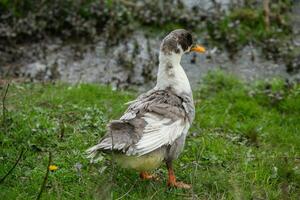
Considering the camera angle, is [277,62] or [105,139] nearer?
[105,139]

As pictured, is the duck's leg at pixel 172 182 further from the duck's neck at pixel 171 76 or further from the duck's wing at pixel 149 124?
the duck's neck at pixel 171 76

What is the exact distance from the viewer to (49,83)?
884 centimetres

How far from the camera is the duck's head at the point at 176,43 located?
611 centimetres

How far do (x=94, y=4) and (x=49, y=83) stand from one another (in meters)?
2.75

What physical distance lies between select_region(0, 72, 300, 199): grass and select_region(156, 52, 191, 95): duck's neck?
82cm

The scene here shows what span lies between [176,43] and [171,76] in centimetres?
38

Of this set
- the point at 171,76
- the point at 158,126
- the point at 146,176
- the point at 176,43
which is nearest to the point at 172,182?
the point at 146,176

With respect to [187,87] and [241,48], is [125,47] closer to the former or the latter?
[241,48]

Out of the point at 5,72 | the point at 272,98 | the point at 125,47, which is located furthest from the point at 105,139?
the point at 125,47

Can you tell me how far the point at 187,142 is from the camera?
22.2 ft

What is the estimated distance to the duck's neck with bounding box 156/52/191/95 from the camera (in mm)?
5988

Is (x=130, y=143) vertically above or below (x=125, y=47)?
above

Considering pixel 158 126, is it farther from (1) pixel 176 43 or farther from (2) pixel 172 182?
(1) pixel 176 43

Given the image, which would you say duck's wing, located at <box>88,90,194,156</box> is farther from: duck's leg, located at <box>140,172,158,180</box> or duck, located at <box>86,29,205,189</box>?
duck's leg, located at <box>140,172,158,180</box>
